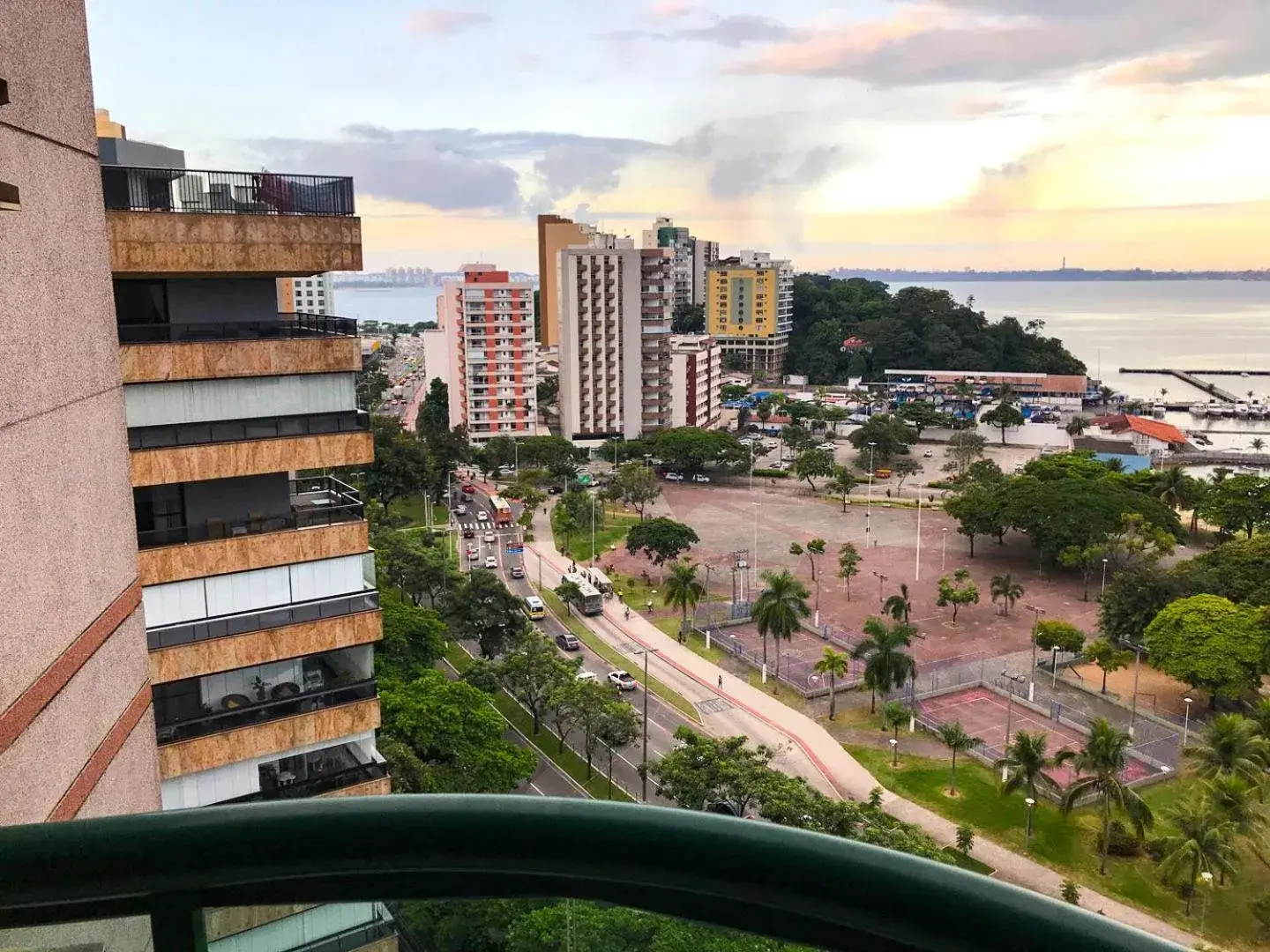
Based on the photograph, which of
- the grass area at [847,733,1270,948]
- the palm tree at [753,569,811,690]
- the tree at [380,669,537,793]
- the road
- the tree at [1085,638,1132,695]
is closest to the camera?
the grass area at [847,733,1270,948]

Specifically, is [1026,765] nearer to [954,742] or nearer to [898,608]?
[954,742]

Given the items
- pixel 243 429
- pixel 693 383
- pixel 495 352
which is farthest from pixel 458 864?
pixel 693 383

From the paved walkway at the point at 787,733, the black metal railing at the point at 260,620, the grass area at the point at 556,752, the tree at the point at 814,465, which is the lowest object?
the paved walkway at the point at 787,733

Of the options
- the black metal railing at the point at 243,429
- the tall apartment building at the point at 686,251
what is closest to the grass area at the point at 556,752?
the black metal railing at the point at 243,429

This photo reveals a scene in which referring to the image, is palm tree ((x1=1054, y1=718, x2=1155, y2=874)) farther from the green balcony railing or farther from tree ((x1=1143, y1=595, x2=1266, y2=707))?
the green balcony railing

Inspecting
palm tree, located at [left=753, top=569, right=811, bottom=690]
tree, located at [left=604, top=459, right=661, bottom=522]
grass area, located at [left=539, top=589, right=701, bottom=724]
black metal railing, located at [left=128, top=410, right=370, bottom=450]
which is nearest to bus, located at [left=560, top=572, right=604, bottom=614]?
grass area, located at [left=539, top=589, right=701, bottom=724]

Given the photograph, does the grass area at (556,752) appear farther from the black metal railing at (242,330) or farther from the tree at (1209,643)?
the tree at (1209,643)

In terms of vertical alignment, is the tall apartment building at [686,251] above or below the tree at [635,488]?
above

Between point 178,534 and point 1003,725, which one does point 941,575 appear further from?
point 178,534
